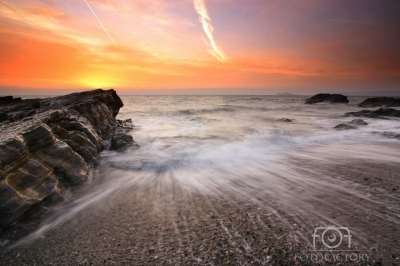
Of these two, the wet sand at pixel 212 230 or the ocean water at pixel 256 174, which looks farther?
the ocean water at pixel 256 174

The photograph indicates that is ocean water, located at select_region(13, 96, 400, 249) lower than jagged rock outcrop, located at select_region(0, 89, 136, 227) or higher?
lower

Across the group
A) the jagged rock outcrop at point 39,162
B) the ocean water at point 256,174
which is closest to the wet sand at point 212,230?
the ocean water at point 256,174

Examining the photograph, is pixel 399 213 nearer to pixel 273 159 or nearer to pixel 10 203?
pixel 273 159

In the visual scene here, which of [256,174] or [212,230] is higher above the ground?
[212,230]

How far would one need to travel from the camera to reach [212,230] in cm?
313

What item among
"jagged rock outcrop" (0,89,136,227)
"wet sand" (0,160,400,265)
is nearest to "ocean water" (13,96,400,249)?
"wet sand" (0,160,400,265)

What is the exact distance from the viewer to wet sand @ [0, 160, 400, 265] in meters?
2.61

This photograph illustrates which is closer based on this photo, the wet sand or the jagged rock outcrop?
the wet sand

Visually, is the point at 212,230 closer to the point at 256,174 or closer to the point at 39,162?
the point at 256,174

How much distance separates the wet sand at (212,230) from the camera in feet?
8.57

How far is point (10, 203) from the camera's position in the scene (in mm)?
3350

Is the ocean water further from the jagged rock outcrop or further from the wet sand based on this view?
the jagged rock outcrop

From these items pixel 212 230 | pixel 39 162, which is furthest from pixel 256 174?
pixel 39 162

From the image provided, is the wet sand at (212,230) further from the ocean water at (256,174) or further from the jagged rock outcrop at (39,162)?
the jagged rock outcrop at (39,162)
